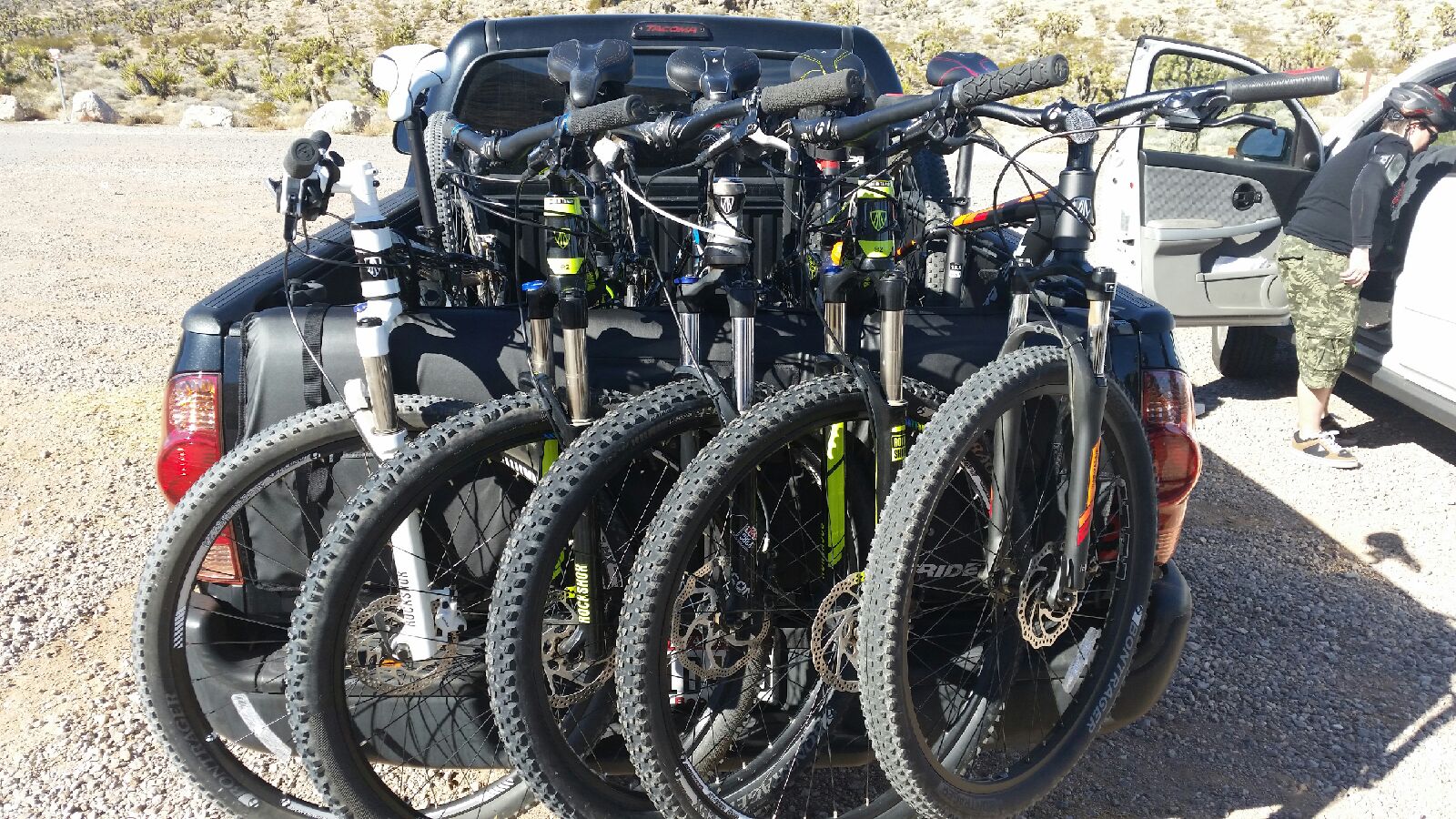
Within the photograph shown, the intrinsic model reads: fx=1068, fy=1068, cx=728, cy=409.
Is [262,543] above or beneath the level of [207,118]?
above

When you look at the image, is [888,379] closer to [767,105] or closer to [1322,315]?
[767,105]

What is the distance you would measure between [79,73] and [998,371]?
36.7 metres

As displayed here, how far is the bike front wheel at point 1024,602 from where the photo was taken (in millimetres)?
2412

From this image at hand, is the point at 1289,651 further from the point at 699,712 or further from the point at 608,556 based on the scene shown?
the point at 608,556

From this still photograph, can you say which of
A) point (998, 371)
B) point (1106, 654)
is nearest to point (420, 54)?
point (998, 371)

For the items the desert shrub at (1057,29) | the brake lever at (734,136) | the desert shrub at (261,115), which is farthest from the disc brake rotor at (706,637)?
the desert shrub at (1057,29)

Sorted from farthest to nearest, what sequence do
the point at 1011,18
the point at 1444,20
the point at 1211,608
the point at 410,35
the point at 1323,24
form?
1. the point at 1011,18
2. the point at 410,35
3. the point at 1323,24
4. the point at 1444,20
5. the point at 1211,608

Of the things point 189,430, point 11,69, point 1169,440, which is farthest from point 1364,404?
point 11,69

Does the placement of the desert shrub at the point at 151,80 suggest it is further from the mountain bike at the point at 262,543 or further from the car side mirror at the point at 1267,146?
the mountain bike at the point at 262,543

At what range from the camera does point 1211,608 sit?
13.0 feet

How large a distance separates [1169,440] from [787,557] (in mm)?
1035

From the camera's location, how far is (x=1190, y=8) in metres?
37.1

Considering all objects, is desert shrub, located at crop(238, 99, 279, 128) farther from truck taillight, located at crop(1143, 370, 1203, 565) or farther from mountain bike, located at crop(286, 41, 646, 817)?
truck taillight, located at crop(1143, 370, 1203, 565)

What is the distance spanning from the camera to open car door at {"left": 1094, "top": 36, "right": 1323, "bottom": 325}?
19.8ft
